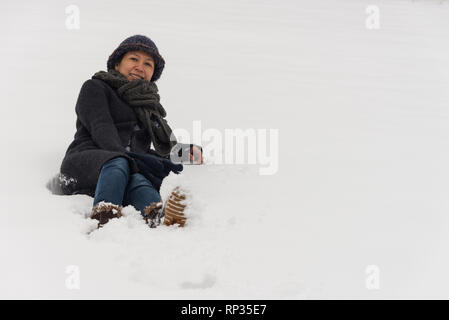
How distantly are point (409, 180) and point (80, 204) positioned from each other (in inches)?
62.2

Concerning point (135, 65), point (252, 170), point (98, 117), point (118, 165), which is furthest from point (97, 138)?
point (252, 170)

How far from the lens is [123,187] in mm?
1730

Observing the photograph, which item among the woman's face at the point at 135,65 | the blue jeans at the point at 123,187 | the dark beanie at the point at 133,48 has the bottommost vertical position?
the blue jeans at the point at 123,187

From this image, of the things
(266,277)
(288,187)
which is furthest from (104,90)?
(266,277)

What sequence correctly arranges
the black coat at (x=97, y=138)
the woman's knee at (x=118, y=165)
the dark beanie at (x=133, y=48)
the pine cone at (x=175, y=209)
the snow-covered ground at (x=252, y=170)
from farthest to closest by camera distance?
1. the dark beanie at (x=133, y=48)
2. the black coat at (x=97, y=138)
3. the woman's knee at (x=118, y=165)
4. the pine cone at (x=175, y=209)
5. the snow-covered ground at (x=252, y=170)

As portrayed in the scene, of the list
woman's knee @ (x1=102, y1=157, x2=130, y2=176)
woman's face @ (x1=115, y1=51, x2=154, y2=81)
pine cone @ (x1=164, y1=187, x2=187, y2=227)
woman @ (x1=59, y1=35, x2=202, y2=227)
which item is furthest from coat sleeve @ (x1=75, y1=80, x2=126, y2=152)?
pine cone @ (x1=164, y1=187, x2=187, y2=227)

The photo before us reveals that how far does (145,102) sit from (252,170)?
644 mm

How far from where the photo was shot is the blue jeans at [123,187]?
5.51 ft

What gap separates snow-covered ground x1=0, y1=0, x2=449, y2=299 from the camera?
1.41 m

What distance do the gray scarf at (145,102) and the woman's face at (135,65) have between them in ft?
0.21

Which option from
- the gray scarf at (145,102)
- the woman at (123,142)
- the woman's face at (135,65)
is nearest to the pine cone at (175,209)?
the woman at (123,142)

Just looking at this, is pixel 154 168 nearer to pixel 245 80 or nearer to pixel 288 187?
pixel 288 187

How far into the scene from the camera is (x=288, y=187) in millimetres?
2219

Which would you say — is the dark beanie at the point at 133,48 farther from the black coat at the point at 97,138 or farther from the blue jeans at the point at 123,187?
the blue jeans at the point at 123,187
